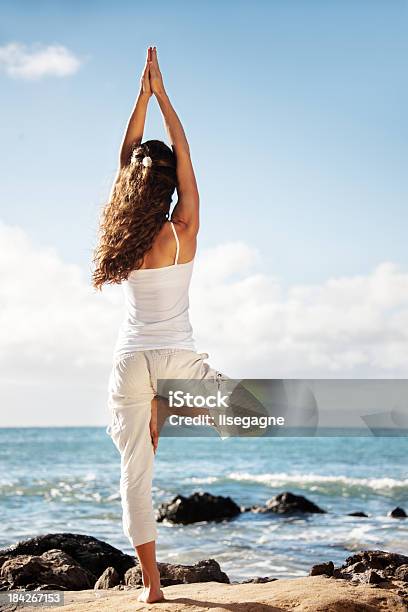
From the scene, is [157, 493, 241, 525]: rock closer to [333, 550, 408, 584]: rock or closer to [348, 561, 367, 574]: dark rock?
[333, 550, 408, 584]: rock

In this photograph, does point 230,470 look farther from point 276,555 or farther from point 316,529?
point 276,555

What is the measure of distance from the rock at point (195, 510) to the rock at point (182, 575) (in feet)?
21.1

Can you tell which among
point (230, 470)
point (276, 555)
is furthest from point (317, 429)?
point (230, 470)

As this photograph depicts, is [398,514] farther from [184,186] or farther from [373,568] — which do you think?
[184,186]

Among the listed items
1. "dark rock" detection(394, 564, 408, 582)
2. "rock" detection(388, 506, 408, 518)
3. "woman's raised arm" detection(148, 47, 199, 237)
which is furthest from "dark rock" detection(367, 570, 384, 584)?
"rock" detection(388, 506, 408, 518)

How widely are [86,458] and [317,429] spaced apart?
26.2 meters

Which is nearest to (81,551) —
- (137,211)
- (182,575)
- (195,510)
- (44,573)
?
(44,573)

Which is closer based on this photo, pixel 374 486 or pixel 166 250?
pixel 166 250

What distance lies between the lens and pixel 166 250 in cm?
360

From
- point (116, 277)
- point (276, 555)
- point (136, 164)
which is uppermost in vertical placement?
point (136, 164)

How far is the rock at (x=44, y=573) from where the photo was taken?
193 inches

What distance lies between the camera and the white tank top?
→ 3596mm

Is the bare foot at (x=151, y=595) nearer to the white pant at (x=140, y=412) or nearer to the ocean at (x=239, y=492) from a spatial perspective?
the white pant at (x=140, y=412)

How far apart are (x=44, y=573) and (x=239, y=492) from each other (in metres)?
13.2
